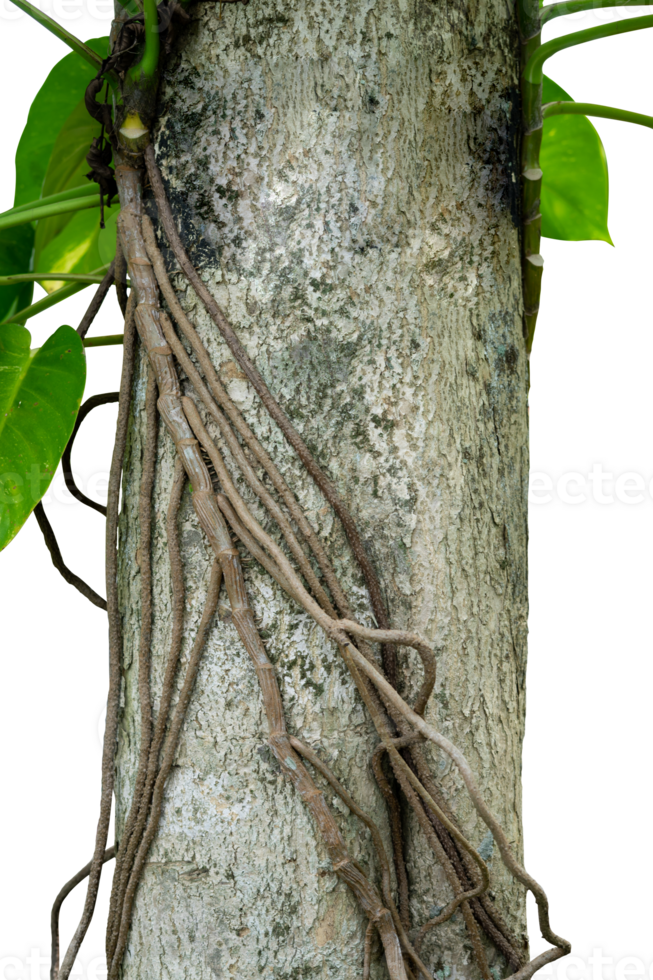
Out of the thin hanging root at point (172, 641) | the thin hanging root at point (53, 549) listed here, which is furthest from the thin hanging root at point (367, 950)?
the thin hanging root at point (53, 549)

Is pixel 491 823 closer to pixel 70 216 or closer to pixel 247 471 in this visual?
pixel 247 471

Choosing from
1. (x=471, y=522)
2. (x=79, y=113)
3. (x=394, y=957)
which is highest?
(x=79, y=113)

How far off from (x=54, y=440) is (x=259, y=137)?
14.3 inches

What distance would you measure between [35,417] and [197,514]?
237 millimetres

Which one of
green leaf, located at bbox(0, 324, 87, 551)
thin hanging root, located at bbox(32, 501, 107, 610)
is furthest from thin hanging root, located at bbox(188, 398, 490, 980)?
thin hanging root, located at bbox(32, 501, 107, 610)

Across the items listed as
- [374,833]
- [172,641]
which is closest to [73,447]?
[172,641]

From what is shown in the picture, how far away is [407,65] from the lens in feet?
2.86

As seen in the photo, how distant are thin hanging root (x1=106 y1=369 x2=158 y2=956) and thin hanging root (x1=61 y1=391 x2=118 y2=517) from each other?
0.19 meters

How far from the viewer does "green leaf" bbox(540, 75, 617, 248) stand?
1.27 m

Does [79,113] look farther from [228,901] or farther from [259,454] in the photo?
A: [228,901]

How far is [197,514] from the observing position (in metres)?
0.85

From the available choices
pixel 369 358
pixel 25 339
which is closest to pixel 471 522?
pixel 369 358

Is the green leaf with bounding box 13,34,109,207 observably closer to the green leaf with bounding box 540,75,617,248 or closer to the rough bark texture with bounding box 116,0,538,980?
the rough bark texture with bounding box 116,0,538,980

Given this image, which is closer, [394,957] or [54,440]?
[394,957]
